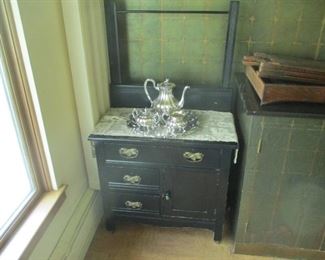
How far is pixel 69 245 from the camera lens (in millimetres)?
1401

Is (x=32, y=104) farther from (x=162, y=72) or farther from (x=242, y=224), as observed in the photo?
(x=242, y=224)

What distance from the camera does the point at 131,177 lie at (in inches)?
58.1

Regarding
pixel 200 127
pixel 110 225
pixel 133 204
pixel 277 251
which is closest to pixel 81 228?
pixel 110 225

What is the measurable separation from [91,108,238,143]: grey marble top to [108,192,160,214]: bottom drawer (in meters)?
0.34

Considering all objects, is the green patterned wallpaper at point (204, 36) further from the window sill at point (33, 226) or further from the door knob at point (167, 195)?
the window sill at point (33, 226)

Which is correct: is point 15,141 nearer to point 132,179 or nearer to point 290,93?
point 132,179

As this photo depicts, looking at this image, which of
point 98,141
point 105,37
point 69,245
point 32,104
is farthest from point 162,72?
point 69,245

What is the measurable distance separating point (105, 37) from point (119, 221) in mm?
1028

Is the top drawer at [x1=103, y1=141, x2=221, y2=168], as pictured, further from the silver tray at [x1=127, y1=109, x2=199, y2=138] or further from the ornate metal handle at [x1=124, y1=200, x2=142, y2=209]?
the ornate metal handle at [x1=124, y1=200, x2=142, y2=209]

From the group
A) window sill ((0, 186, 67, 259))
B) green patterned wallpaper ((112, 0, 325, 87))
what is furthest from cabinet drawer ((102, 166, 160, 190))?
green patterned wallpaper ((112, 0, 325, 87))

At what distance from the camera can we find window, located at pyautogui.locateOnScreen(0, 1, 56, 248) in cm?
104

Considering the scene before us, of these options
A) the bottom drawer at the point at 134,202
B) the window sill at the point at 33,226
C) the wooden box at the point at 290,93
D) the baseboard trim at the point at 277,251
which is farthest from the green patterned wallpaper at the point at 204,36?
the baseboard trim at the point at 277,251

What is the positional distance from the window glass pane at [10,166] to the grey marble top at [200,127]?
344 millimetres

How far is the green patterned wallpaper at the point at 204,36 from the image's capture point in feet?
4.75
